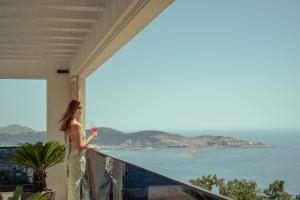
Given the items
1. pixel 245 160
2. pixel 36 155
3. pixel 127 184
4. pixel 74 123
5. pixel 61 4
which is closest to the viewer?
pixel 127 184

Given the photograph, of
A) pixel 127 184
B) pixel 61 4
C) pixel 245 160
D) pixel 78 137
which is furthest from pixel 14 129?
pixel 245 160

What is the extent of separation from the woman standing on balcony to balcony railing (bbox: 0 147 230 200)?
228 mm

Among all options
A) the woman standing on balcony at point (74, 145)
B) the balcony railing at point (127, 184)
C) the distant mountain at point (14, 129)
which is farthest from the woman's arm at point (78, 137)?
the distant mountain at point (14, 129)

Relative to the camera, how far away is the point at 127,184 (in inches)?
140

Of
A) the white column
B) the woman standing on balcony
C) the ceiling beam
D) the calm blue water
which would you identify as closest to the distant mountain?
the white column

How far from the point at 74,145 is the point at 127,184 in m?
1.30

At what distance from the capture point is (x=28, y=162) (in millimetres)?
5445

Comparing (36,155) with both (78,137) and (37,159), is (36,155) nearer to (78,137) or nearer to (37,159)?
(37,159)

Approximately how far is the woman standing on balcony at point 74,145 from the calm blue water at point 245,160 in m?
1.29

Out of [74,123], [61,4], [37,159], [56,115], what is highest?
[61,4]

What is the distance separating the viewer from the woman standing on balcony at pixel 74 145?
4.56m

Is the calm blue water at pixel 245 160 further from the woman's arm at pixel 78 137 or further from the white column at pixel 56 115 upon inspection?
the woman's arm at pixel 78 137

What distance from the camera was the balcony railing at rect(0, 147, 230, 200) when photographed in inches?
85.2

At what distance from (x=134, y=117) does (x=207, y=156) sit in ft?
37.1
